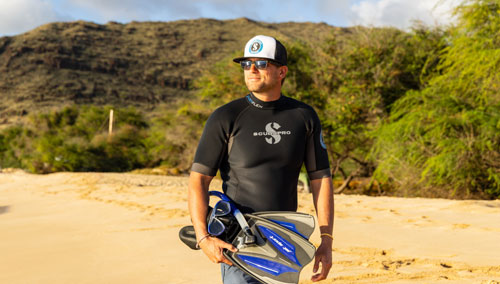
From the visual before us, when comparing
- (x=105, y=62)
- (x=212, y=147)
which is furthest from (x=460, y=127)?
(x=105, y=62)

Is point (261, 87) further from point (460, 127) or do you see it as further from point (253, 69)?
point (460, 127)

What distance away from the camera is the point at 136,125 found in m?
27.3

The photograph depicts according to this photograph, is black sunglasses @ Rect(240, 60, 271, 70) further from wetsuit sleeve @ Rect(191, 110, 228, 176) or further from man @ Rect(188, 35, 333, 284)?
wetsuit sleeve @ Rect(191, 110, 228, 176)

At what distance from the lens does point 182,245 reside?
5754 millimetres

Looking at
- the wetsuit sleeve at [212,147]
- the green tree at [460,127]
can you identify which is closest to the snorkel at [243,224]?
the wetsuit sleeve at [212,147]

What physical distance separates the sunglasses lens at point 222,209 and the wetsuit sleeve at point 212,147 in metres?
0.17

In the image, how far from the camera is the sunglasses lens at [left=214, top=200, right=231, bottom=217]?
218cm

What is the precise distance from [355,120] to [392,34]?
2.90 m

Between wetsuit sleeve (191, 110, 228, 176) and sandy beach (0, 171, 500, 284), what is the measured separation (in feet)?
7.47

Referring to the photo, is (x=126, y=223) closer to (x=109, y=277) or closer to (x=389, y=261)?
(x=109, y=277)

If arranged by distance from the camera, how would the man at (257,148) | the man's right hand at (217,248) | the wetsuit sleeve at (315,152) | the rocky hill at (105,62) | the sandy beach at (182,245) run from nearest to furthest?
1. the man's right hand at (217,248)
2. the man at (257,148)
3. the wetsuit sleeve at (315,152)
4. the sandy beach at (182,245)
5. the rocky hill at (105,62)

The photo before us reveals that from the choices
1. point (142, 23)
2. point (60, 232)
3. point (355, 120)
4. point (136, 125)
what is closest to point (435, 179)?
point (355, 120)

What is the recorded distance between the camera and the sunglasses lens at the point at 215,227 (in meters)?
2.14

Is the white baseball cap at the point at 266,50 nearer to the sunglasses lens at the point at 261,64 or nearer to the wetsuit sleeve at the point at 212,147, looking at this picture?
the sunglasses lens at the point at 261,64
